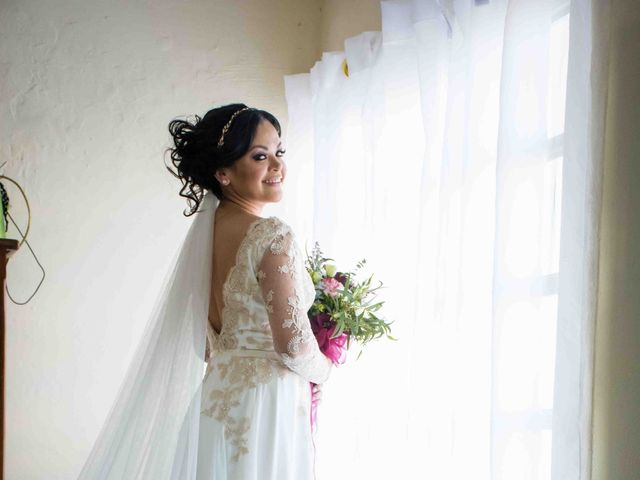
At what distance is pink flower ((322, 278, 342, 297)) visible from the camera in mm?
2471

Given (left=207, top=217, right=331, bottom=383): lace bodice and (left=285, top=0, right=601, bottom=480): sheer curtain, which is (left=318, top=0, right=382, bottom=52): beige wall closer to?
(left=285, top=0, right=601, bottom=480): sheer curtain

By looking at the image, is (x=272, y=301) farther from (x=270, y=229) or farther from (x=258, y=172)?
(x=258, y=172)

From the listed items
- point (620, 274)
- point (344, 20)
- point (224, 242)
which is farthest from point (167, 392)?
point (344, 20)

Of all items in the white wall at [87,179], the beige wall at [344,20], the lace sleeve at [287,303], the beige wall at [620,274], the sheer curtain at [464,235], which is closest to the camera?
the beige wall at [620,274]

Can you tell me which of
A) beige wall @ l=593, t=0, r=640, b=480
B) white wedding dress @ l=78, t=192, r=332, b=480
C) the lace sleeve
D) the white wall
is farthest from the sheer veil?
the white wall

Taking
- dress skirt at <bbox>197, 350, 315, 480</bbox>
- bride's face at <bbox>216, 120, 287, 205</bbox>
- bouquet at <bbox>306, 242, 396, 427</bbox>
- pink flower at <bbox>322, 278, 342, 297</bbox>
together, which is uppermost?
bride's face at <bbox>216, 120, 287, 205</bbox>

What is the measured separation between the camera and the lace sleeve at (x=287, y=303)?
224 cm

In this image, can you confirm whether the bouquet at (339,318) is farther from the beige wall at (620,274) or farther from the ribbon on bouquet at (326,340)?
the beige wall at (620,274)

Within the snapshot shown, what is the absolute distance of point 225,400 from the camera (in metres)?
2.32

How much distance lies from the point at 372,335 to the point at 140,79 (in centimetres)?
166

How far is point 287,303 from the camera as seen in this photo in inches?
88.2

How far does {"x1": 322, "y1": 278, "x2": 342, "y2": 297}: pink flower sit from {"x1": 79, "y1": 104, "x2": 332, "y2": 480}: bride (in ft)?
0.28

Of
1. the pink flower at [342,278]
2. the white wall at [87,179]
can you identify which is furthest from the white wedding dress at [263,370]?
the white wall at [87,179]

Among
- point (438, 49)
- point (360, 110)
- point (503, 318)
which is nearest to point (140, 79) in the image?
point (360, 110)
